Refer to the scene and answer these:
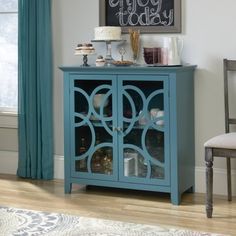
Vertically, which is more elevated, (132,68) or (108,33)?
(108,33)

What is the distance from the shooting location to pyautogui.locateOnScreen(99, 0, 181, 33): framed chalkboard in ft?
14.3

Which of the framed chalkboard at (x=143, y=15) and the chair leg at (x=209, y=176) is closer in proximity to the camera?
the chair leg at (x=209, y=176)

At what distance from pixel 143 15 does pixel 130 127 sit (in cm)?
92

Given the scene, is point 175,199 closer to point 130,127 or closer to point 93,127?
point 130,127

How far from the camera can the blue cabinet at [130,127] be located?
13.3 feet

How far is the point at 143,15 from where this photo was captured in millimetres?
4465

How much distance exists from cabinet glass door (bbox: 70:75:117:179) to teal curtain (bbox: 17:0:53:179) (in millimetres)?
525

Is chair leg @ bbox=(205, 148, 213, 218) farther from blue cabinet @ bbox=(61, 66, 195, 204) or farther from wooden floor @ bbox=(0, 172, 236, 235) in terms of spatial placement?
blue cabinet @ bbox=(61, 66, 195, 204)

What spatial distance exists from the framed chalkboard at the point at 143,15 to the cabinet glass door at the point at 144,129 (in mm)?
535

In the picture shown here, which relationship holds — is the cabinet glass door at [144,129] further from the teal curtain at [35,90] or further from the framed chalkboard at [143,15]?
the teal curtain at [35,90]

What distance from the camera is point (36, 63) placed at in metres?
4.81

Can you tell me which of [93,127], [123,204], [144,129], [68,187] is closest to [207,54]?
[144,129]

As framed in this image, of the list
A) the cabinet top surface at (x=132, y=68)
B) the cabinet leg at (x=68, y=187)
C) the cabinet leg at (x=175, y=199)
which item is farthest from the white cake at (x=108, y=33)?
the cabinet leg at (x=175, y=199)

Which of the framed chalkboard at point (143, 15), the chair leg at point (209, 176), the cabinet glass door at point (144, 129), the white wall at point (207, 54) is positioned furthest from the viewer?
the framed chalkboard at point (143, 15)
